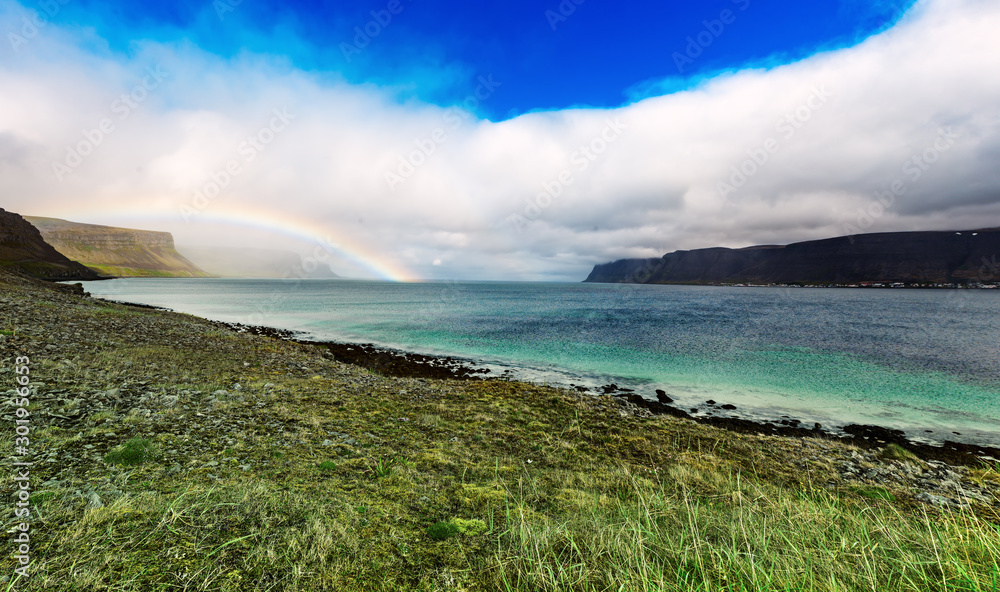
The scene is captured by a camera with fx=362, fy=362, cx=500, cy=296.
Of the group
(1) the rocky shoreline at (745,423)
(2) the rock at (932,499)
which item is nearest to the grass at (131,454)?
(1) the rocky shoreline at (745,423)

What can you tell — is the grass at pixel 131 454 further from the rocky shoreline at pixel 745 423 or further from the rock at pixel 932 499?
the rock at pixel 932 499

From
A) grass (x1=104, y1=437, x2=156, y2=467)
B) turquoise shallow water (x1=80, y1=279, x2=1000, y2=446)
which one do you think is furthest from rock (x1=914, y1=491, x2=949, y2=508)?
grass (x1=104, y1=437, x2=156, y2=467)

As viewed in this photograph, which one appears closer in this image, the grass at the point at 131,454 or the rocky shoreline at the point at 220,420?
the grass at the point at 131,454

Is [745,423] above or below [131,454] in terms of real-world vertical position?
below

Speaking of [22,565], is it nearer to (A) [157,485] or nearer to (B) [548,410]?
(A) [157,485]

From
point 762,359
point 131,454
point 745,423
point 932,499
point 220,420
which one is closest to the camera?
point 131,454

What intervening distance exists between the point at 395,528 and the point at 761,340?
51347 millimetres

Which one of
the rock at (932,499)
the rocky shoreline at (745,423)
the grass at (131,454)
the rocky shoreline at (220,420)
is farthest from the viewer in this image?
the rocky shoreline at (745,423)

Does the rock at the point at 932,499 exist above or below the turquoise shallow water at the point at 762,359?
above

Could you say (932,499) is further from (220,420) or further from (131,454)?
(220,420)

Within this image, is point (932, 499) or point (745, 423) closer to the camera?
point (932, 499)

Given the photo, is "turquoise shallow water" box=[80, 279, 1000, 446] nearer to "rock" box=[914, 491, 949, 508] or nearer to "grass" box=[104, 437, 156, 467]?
"rock" box=[914, 491, 949, 508]

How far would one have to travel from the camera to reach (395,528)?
17.6ft

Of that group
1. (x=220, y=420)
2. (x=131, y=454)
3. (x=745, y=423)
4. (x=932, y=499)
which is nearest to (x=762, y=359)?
(x=745, y=423)
